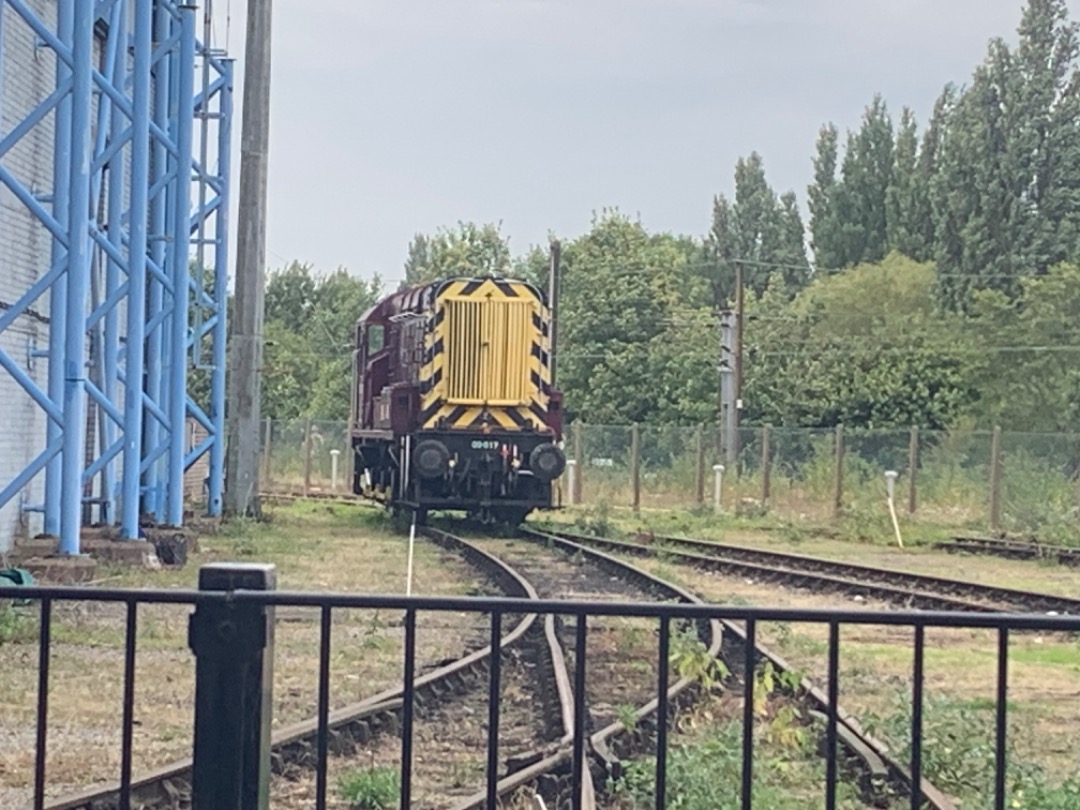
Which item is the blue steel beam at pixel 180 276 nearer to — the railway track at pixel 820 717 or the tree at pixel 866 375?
the railway track at pixel 820 717

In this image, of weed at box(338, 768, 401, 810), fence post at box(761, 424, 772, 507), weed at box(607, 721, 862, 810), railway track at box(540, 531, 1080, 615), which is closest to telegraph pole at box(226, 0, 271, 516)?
railway track at box(540, 531, 1080, 615)

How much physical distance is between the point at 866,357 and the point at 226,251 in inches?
1245

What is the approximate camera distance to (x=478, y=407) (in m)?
23.5

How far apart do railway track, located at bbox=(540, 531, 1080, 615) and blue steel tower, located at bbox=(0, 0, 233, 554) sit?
20.2ft

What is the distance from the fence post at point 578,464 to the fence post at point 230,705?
31593mm

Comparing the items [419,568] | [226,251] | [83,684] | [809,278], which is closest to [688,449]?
[226,251]

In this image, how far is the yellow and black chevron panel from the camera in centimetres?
2330

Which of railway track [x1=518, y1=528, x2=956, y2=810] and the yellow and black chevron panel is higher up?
the yellow and black chevron panel

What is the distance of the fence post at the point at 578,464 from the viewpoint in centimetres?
3599

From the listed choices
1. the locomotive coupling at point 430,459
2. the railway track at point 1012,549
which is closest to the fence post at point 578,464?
the railway track at point 1012,549

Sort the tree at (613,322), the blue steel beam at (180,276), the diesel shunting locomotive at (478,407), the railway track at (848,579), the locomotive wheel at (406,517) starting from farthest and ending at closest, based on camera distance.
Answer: the tree at (613,322), the locomotive wheel at (406,517), the diesel shunting locomotive at (478,407), the blue steel beam at (180,276), the railway track at (848,579)

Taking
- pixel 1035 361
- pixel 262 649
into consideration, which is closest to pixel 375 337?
pixel 262 649

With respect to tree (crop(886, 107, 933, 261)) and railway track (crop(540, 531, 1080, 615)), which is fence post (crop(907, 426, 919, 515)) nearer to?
railway track (crop(540, 531, 1080, 615))

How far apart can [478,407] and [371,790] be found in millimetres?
16985
